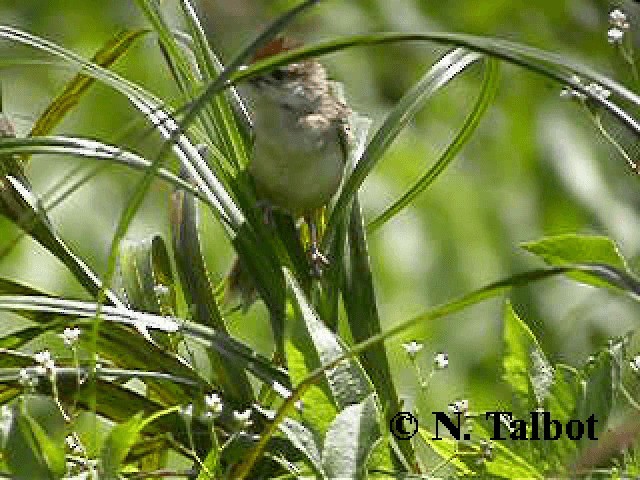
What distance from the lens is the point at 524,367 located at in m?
1.16

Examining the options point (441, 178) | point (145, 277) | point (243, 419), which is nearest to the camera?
point (243, 419)

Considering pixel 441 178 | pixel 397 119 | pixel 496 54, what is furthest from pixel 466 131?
pixel 441 178

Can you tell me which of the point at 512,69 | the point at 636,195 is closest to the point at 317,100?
the point at 636,195

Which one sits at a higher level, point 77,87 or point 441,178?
point 77,87

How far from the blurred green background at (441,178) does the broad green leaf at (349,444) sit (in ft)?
2.98

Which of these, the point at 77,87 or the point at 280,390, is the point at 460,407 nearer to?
the point at 280,390

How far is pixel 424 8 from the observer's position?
13.9 feet

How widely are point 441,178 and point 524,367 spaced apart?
5.99ft

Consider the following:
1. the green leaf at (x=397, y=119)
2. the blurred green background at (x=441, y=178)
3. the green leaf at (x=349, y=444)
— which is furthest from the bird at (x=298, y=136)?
the green leaf at (x=349, y=444)

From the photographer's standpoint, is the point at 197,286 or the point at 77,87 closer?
the point at 197,286

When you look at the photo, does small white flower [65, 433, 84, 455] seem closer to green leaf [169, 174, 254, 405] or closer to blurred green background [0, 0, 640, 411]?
green leaf [169, 174, 254, 405]

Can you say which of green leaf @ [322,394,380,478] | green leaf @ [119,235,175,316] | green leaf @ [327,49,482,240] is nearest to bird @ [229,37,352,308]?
green leaf @ [119,235,175,316]

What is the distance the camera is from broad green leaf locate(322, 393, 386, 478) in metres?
1.02

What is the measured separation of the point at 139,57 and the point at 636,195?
112 centimetres
